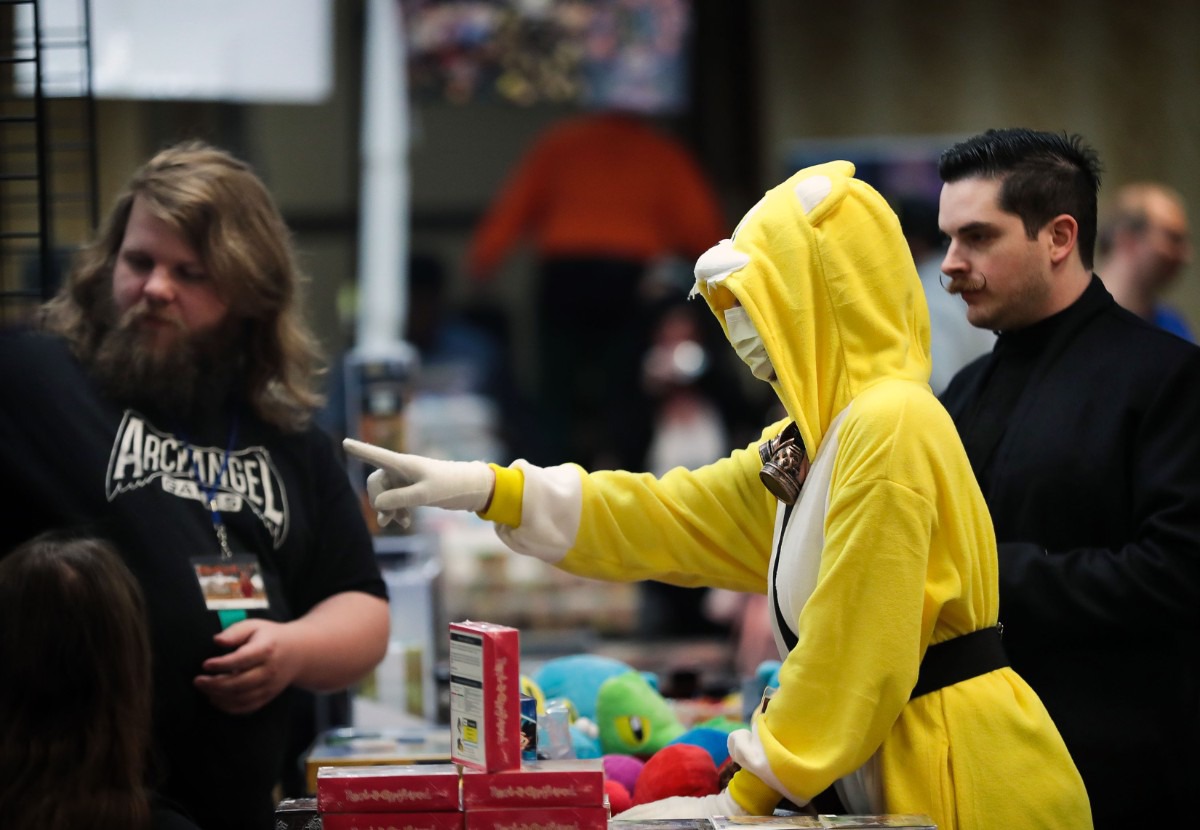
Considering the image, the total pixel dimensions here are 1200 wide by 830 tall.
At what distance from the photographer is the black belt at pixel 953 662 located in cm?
189

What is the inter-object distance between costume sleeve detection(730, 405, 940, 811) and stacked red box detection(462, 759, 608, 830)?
23 cm

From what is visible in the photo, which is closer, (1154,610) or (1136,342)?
(1154,610)

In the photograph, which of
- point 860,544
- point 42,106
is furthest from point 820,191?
point 42,106

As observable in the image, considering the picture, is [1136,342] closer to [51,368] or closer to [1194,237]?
[51,368]

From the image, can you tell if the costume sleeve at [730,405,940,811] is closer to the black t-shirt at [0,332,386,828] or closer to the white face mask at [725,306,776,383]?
the white face mask at [725,306,776,383]

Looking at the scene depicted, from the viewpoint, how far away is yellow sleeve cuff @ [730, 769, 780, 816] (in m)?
1.85

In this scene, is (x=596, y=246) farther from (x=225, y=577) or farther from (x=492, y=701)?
(x=492, y=701)

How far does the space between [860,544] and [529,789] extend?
0.52 meters

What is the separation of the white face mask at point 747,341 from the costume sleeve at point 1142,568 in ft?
1.78

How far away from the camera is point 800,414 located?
6.28 feet

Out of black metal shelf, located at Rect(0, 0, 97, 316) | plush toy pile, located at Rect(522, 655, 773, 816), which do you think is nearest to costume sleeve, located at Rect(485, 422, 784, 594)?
plush toy pile, located at Rect(522, 655, 773, 816)

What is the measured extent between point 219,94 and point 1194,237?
4.70 meters

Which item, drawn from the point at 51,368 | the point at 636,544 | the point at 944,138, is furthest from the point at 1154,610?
the point at 944,138

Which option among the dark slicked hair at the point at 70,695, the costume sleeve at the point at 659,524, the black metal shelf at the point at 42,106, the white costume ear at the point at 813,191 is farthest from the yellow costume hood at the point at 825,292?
the black metal shelf at the point at 42,106
